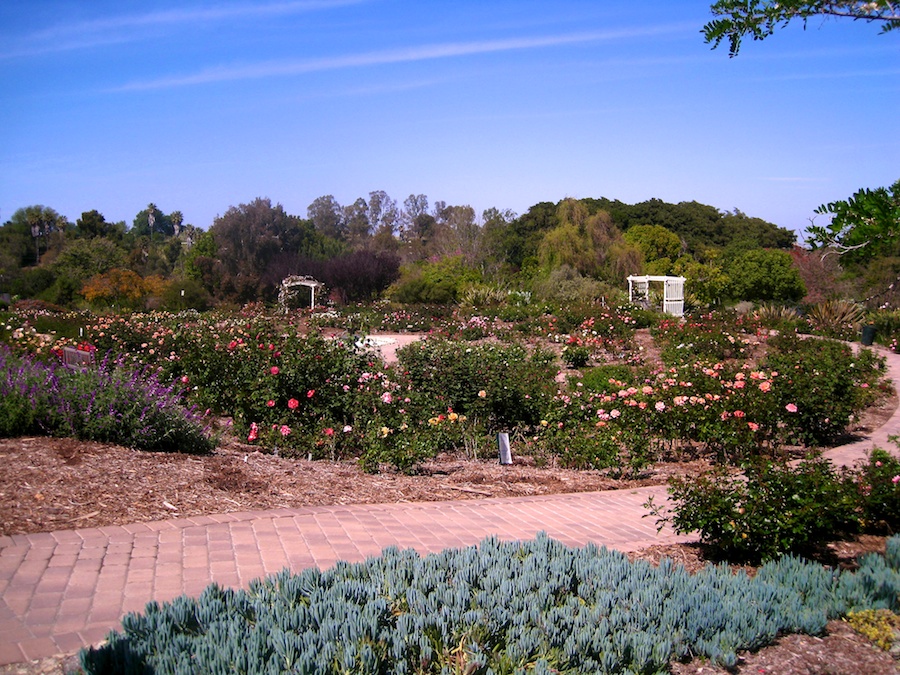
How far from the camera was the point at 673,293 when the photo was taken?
28.0 m

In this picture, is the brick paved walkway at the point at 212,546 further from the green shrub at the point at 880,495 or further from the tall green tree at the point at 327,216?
the tall green tree at the point at 327,216

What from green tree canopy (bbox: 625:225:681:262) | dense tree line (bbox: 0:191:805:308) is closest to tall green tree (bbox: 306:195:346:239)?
dense tree line (bbox: 0:191:805:308)

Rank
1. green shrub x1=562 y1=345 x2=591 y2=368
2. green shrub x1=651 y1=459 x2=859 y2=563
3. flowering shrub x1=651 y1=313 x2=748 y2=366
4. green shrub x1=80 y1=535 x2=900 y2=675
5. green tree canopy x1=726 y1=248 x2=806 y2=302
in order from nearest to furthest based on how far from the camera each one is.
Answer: green shrub x1=80 y1=535 x2=900 y2=675
green shrub x1=651 y1=459 x2=859 y2=563
flowering shrub x1=651 y1=313 x2=748 y2=366
green shrub x1=562 y1=345 x2=591 y2=368
green tree canopy x1=726 y1=248 x2=806 y2=302

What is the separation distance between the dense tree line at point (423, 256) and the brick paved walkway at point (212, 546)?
864 inches

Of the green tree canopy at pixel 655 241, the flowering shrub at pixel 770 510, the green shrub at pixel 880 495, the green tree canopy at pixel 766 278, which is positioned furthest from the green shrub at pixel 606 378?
the green tree canopy at pixel 655 241

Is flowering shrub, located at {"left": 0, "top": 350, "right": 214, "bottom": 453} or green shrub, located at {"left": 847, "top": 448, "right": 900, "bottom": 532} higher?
flowering shrub, located at {"left": 0, "top": 350, "right": 214, "bottom": 453}

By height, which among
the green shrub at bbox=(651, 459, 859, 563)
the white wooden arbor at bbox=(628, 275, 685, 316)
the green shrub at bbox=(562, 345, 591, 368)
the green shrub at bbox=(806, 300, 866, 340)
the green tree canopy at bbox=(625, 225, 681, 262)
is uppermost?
the green tree canopy at bbox=(625, 225, 681, 262)

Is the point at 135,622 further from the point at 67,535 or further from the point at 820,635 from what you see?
the point at 820,635

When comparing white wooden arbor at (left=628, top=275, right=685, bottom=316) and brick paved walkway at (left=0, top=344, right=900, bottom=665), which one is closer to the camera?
brick paved walkway at (left=0, top=344, right=900, bottom=665)

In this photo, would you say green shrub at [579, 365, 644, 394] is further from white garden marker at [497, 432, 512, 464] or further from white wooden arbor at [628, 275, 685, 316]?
white wooden arbor at [628, 275, 685, 316]

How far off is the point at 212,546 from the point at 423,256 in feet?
178

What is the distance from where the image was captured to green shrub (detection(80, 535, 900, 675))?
2420mm

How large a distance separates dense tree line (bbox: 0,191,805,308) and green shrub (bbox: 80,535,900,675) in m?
23.3

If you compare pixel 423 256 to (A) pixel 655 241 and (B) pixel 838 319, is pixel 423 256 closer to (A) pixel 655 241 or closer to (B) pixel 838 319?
(A) pixel 655 241
